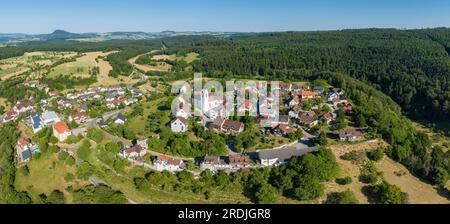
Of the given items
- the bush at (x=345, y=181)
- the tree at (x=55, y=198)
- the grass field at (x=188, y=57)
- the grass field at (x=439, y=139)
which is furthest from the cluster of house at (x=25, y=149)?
the grass field at (x=188, y=57)

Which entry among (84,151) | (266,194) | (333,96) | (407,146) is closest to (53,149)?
(84,151)

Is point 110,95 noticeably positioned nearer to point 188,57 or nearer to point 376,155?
point 376,155

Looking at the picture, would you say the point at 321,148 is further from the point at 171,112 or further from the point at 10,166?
the point at 10,166

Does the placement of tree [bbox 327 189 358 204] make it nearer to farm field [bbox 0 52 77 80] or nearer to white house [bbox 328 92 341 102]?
white house [bbox 328 92 341 102]

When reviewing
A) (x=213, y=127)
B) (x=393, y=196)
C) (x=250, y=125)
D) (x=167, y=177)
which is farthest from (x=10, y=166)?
(x=393, y=196)

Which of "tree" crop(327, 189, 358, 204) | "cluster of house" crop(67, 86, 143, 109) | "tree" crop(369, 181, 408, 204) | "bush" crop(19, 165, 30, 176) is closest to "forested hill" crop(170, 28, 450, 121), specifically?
"cluster of house" crop(67, 86, 143, 109)
